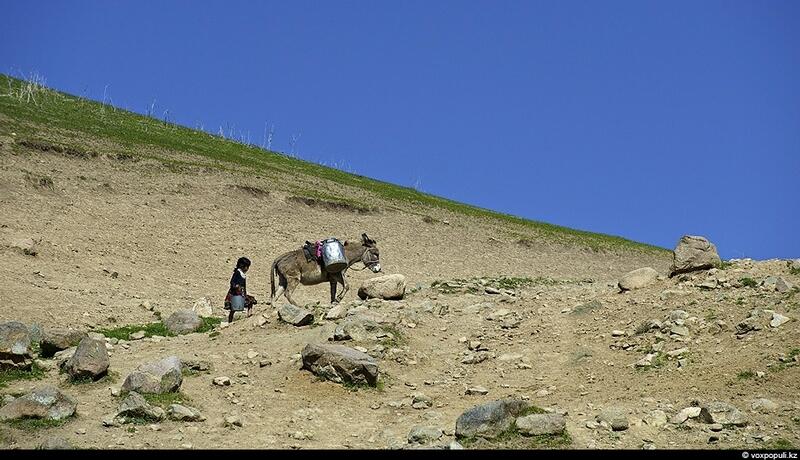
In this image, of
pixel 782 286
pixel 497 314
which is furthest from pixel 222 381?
pixel 782 286

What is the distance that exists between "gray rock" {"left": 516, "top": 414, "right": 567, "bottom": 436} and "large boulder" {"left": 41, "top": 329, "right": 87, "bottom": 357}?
32.0 ft

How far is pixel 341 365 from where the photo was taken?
1345 centimetres

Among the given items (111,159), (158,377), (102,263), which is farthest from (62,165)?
(158,377)

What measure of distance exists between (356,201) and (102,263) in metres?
27.6

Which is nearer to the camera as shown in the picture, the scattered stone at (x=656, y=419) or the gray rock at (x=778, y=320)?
the scattered stone at (x=656, y=419)

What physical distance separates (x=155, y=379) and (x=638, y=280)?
41.5 feet

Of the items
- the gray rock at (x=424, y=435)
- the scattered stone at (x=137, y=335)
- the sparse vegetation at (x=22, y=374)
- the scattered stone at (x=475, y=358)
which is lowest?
the gray rock at (x=424, y=435)

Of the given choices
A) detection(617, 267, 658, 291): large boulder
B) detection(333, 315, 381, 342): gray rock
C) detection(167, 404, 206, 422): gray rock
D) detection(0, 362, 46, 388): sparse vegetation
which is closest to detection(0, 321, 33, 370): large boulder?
detection(0, 362, 46, 388): sparse vegetation

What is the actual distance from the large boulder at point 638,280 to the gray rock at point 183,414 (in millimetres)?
12004

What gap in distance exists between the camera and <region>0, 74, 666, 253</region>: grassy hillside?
5172 centimetres

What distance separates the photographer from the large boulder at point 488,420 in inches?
418

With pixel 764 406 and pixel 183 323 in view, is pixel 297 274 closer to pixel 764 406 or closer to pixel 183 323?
pixel 183 323

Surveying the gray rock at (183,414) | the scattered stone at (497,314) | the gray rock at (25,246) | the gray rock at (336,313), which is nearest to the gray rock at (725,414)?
the scattered stone at (497,314)

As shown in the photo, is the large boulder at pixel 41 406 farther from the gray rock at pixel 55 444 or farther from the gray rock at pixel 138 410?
the gray rock at pixel 55 444
